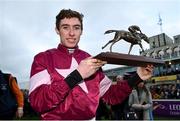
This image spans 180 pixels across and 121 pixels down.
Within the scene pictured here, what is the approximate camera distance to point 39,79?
2.08 meters

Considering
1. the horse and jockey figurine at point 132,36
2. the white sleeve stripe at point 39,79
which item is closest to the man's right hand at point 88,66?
the white sleeve stripe at point 39,79

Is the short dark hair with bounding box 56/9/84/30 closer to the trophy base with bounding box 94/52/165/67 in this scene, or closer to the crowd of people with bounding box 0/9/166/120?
the crowd of people with bounding box 0/9/166/120

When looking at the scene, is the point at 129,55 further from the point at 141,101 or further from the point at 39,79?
the point at 141,101

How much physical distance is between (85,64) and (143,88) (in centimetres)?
615

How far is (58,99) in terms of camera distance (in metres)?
1.95

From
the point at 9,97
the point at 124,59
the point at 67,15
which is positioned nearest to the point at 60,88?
the point at 124,59

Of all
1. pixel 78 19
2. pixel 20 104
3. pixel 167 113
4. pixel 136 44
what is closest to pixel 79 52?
pixel 78 19

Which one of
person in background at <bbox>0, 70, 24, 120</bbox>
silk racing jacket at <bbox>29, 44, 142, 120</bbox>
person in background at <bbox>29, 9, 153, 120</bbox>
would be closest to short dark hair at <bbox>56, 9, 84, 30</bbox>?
person in background at <bbox>29, 9, 153, 120</bbox>

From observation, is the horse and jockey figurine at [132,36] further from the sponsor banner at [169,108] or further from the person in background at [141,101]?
the sponsor banner at [169,108]

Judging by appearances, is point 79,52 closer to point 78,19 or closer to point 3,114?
point 78,19

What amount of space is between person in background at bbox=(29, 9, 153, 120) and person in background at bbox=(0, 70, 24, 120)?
8.53 ft

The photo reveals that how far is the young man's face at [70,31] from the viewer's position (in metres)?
2.28

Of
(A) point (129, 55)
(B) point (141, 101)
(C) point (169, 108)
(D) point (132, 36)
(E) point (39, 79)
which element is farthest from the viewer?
(C) point (169, 108)

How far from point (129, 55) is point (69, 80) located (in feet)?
1.62
